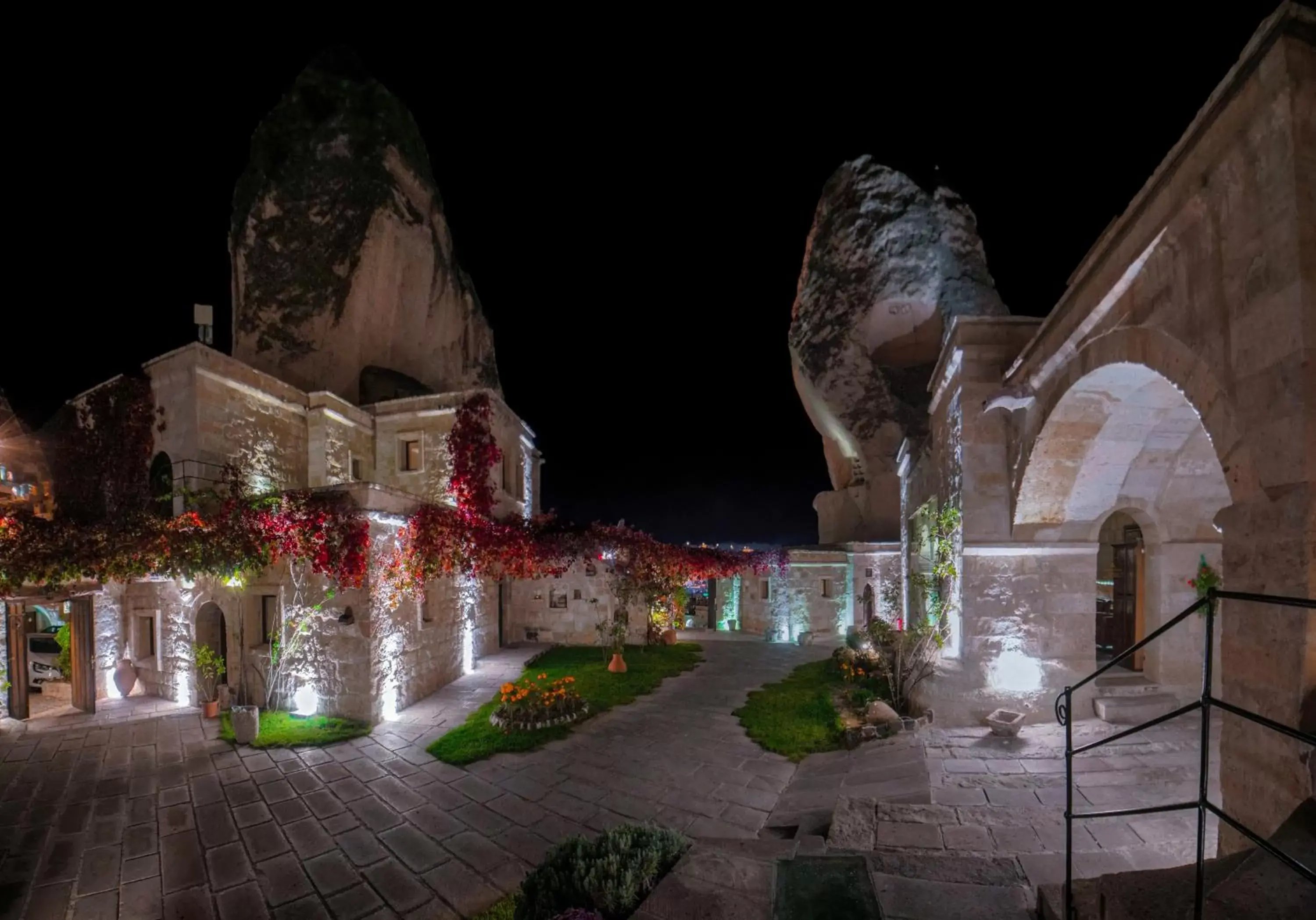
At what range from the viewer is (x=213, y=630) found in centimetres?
1080

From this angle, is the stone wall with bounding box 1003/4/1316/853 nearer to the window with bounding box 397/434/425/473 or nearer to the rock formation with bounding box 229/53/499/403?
the window with bounding box 397/434/425/473

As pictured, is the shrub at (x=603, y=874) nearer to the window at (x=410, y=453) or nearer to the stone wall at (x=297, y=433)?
the stone wall at (x=297, y=433)

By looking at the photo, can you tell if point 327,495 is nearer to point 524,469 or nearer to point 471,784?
point 471,784

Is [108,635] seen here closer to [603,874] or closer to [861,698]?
[603,874]

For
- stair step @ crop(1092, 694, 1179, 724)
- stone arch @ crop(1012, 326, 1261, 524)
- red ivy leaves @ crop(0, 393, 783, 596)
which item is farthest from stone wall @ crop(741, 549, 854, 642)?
stone arch @ crop(1012, 326, 1261, 524)

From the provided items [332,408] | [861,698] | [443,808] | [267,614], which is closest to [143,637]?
[267,614]

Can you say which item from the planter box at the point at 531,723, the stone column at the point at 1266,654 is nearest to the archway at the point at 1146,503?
the stone column at the point at 1266,654

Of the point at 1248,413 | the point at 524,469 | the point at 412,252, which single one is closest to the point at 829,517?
the point at 524,469

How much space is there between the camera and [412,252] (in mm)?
19391

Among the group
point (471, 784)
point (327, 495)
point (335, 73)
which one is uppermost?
point (335, 73)

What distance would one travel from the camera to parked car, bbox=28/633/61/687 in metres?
11.1

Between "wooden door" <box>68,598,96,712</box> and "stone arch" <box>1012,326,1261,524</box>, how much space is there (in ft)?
50.7

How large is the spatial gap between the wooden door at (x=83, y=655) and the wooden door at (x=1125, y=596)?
17205 millimetres

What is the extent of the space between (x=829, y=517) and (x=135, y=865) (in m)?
22.7
